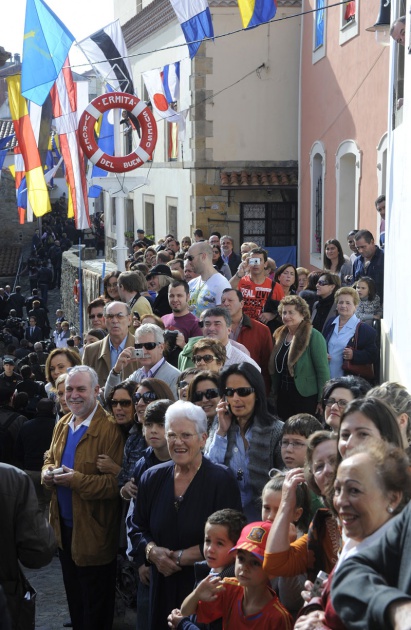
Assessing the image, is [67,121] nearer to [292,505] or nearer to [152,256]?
[152,256]

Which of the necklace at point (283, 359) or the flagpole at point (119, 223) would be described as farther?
the flagpole at point (119, 223)

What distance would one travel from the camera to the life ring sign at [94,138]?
40.0 feet

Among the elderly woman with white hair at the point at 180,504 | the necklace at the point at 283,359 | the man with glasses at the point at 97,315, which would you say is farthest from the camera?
Result: the man with glasses at the point at 97,315

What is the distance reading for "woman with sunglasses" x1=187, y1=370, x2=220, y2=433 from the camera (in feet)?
18.2

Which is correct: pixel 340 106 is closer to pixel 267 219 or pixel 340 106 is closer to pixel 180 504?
pixel 267 219

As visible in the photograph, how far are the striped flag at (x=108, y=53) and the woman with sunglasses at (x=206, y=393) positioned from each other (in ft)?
28.4

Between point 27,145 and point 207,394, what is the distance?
11.6 metres

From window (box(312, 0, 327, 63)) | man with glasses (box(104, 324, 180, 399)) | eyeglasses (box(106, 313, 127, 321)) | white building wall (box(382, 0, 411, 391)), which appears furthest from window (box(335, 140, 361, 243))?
man with glasses (box(104, 324, 180, 399))

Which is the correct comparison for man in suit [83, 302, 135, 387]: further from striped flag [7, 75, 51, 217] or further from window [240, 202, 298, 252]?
window [240, 202, 298, 252]

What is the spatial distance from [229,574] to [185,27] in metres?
9.90

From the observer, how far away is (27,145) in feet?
→ 53.3

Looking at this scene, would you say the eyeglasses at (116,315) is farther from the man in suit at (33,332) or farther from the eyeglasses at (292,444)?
the man in suit at (33,332)

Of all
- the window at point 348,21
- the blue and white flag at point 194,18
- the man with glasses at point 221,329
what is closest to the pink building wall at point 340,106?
the window at point 348,21

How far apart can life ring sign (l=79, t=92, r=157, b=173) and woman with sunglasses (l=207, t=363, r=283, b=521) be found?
730 centimetres
